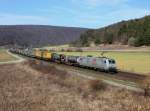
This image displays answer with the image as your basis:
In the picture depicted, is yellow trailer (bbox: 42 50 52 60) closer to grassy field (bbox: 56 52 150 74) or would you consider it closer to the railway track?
grassy field (bbox: 56 52 150 74)

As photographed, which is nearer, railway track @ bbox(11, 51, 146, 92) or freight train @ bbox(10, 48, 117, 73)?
railway track @ bbox(11, 51, 146, 92)

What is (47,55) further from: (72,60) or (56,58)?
(72,60)

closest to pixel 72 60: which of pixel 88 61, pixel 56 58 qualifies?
pixel 88 61

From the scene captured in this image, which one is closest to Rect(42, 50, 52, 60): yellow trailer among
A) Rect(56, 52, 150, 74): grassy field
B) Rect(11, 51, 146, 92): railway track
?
Rect(56, 52, 150, 74): grassy field

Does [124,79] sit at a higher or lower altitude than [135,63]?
higher

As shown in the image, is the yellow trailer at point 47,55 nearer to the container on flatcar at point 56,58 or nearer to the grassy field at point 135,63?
the container on flatcar at point 56,58

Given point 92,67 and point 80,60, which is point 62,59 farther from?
point 92,67

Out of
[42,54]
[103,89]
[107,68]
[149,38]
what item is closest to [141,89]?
[103,89]

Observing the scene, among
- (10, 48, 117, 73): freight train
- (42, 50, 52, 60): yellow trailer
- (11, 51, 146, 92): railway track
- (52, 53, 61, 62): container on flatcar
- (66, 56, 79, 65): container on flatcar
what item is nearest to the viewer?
(11, 51, 146, 92): railway track

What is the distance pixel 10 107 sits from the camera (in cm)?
2314

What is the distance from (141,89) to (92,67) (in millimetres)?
35393

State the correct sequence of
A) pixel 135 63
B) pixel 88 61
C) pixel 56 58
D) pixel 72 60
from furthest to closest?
pixel 56 58
pixel 72 60
pixel 135 63
pixel 88 61

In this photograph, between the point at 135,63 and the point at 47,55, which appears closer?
the point at 135,63

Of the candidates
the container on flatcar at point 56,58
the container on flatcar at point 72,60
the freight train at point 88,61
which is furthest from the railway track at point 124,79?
the container on flatcar at point 56,58
